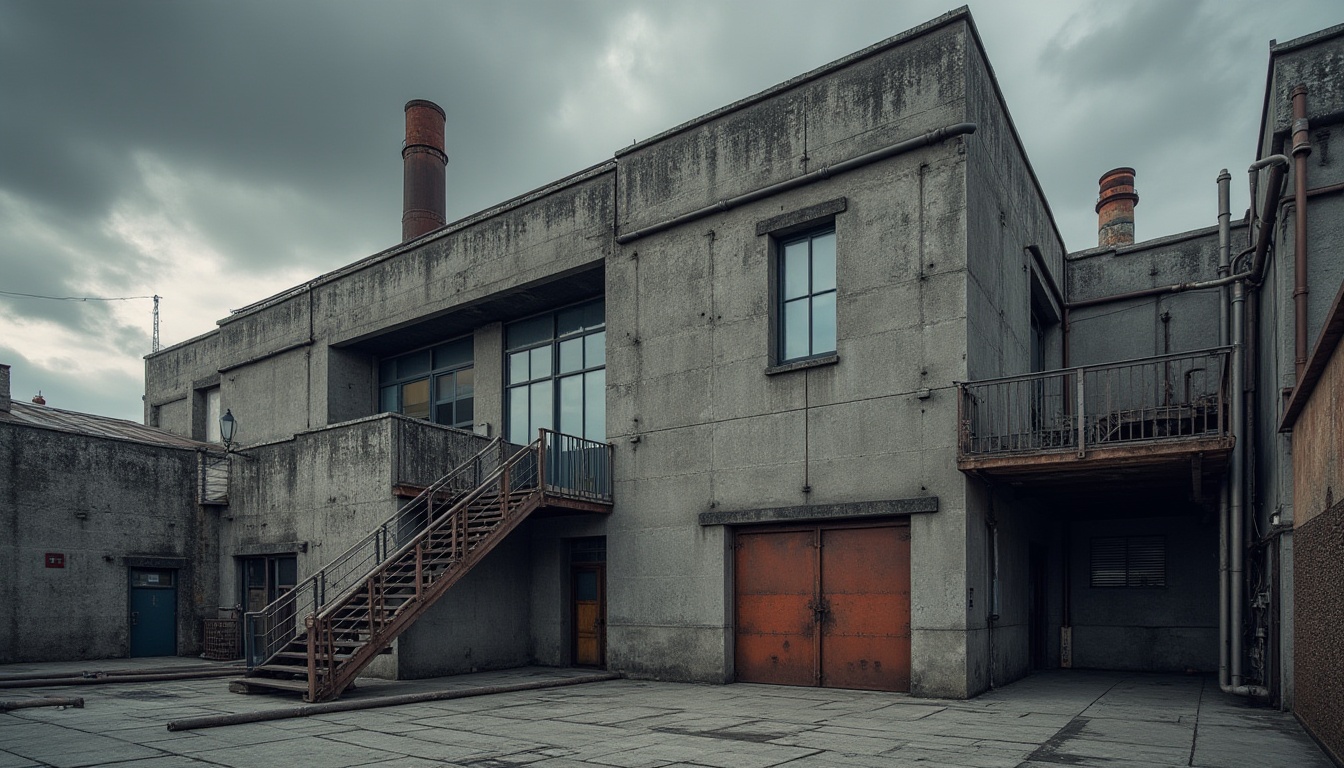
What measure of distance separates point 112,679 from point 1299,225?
57.6 feet

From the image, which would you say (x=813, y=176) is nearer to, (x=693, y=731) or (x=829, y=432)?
(x=829, y=432)

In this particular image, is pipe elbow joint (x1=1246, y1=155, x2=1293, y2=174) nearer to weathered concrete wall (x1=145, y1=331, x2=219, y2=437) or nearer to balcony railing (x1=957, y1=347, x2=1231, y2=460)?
balcony railing (x1=957, y1=347, x2=1231, y2=460)

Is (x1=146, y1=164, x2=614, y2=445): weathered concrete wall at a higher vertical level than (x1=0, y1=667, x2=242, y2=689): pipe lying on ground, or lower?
higher

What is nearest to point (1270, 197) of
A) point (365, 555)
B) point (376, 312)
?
point (365, 555)

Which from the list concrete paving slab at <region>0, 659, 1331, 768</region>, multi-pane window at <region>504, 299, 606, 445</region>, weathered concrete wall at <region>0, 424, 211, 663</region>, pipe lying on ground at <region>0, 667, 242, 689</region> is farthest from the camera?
multi-pane window at <region>504, 299, 606, 445</region>

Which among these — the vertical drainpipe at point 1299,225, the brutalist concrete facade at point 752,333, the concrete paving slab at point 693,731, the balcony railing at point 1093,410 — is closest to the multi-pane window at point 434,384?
the brutalist concrete facade at point 752,333

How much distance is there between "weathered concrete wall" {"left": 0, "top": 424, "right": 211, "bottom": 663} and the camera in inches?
656

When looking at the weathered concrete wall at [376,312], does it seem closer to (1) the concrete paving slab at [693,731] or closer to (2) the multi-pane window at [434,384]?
(2) the multi-pane window at [434,384]

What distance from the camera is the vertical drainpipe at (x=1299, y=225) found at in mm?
10109

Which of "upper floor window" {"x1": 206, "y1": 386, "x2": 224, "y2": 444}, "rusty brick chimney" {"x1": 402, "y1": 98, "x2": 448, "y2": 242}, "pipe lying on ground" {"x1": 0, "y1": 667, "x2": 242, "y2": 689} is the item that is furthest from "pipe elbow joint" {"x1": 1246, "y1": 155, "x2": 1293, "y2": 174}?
"upper floor window" {"x1": 206, "y1": 386, "x2": 224, "y2": 444}

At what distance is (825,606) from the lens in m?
13.3

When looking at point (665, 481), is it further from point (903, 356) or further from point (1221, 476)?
point (1221, 476)

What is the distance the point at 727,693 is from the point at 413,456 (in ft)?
22.0

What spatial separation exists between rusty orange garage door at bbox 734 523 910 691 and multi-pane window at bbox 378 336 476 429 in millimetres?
8509
